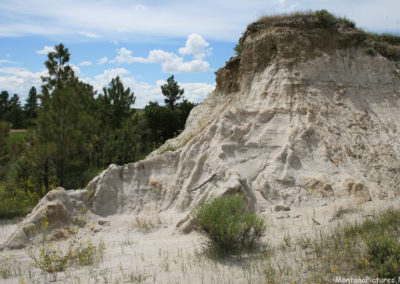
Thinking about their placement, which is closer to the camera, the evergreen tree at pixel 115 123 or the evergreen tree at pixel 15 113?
the evergreen tree at pixel 115 123

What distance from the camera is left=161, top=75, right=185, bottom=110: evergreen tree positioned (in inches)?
1307

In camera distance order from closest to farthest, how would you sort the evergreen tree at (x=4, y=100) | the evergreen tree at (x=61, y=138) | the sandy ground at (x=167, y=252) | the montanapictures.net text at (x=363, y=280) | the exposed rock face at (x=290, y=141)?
the montanapictures.net text at (x=363, y=280) < the sandy ground at (x=167, y=252) < the exposed rock face at (x=290, y=141) < the evergreen tree at (x=61, y=138) < the evergreen tree at (x=4, y=100)

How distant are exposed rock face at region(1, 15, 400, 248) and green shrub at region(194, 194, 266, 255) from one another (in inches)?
56.1

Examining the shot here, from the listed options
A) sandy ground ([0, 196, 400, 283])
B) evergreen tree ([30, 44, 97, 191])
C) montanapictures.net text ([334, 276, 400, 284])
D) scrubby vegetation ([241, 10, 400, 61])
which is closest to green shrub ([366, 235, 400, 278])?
montanapictures.net text ([334, 276, 400, 284])

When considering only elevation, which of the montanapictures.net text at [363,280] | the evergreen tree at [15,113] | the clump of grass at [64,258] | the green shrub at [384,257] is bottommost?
the clump of grass at [64,258]

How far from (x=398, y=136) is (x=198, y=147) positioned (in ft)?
18.7

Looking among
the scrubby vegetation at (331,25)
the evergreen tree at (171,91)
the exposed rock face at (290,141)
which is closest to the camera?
the exposed rock face at (290,141)

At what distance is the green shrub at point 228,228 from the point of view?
18.4ft

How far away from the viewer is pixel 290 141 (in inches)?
345

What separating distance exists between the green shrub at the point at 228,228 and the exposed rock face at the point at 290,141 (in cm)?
143

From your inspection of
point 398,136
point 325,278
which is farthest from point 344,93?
point 325,278

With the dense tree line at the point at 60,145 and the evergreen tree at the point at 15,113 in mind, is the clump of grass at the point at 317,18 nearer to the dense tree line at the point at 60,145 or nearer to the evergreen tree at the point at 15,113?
the dense tree line at the point at 60,145

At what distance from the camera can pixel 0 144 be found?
40.6ft

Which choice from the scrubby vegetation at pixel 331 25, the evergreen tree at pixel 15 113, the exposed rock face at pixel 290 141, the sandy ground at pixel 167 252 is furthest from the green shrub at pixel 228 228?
the evergreen tree at pixel 15 113
